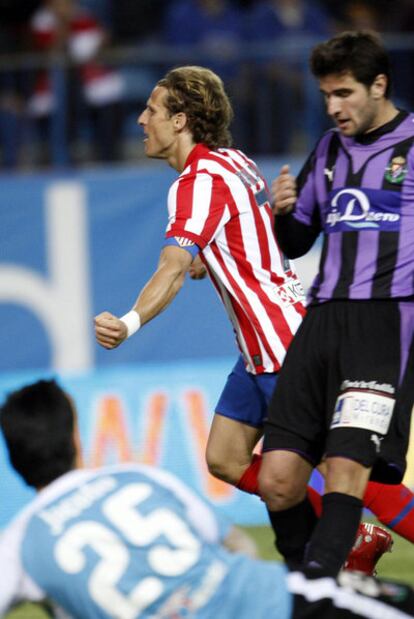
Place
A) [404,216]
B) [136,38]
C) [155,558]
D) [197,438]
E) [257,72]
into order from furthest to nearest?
1. [136,38]
2. [257,72]
3. [197,438]
4. [404,216]
5. [155,558]

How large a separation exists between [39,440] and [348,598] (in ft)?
3.14

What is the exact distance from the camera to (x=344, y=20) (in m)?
11.6

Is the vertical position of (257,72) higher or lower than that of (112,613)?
higher

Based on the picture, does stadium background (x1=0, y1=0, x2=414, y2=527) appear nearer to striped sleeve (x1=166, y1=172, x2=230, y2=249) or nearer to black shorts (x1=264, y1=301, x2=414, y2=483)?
striped sleeve (x1=166, y1=172, x2=230, y2=249)

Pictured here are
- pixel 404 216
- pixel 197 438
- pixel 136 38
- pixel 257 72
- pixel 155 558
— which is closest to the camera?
pixel 155 558

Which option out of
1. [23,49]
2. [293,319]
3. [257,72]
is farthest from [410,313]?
[23,49]

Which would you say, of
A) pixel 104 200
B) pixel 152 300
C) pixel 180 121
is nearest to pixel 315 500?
pixel 152 300

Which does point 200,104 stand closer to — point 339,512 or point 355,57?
point 355,57

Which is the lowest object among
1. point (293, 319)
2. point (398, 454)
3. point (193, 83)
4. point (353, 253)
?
point (398, 454)

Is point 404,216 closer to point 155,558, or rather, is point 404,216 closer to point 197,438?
point 155,558

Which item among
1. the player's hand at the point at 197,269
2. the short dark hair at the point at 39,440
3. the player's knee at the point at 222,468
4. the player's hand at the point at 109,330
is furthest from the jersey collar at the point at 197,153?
the short dark hair at the point at 39,440

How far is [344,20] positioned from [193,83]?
249 inches

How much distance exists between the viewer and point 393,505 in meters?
5.37

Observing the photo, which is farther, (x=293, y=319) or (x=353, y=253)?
(x=293, y=319)
